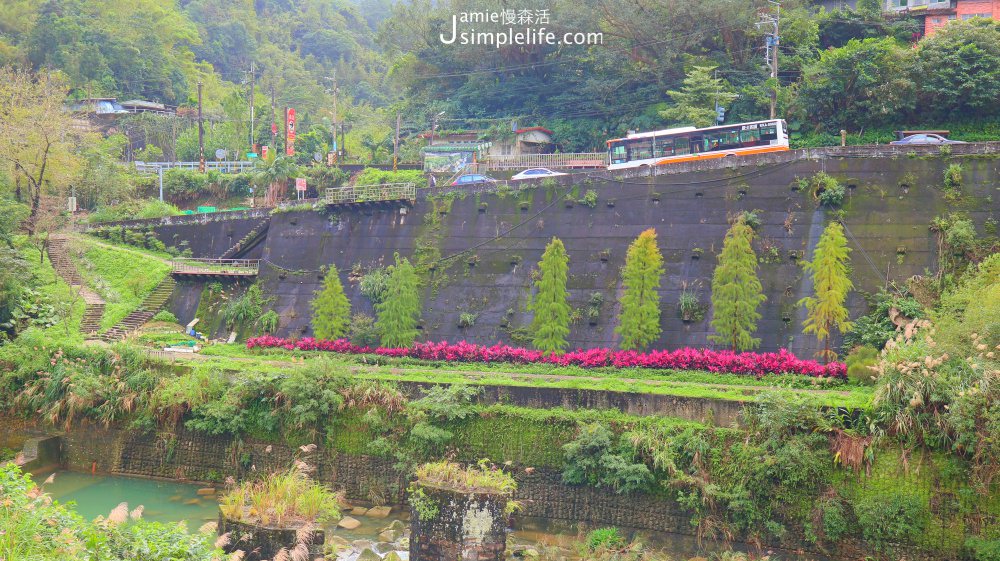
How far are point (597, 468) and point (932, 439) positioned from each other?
21.0 feet

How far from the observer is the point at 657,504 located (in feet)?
63.0

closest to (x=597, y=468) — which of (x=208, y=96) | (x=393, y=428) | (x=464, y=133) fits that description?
(x=393, y=428)

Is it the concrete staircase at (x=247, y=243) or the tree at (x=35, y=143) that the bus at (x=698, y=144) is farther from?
the tree at (x=35, y=143)

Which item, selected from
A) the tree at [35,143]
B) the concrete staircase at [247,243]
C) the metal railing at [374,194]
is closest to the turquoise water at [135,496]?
the metal railing at [374,194]

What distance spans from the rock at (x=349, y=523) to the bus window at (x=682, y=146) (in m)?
17.4

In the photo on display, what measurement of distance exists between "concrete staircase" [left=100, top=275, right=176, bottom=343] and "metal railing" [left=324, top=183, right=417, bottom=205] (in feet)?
21.2

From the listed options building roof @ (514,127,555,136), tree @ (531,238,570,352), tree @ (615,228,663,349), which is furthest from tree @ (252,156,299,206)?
tree @ (615,228,663,349)

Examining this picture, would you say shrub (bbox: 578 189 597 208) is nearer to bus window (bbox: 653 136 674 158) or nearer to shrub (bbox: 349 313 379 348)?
bus window (bbox: 653 136 674 158)

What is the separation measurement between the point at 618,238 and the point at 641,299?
3032 millimetres

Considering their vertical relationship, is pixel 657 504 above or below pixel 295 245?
below

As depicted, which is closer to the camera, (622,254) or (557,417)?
(557,417)

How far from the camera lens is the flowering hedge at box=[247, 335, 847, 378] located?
22484mm

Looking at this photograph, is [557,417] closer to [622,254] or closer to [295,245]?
[622,254]

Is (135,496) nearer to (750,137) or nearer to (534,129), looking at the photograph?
(750,137)
